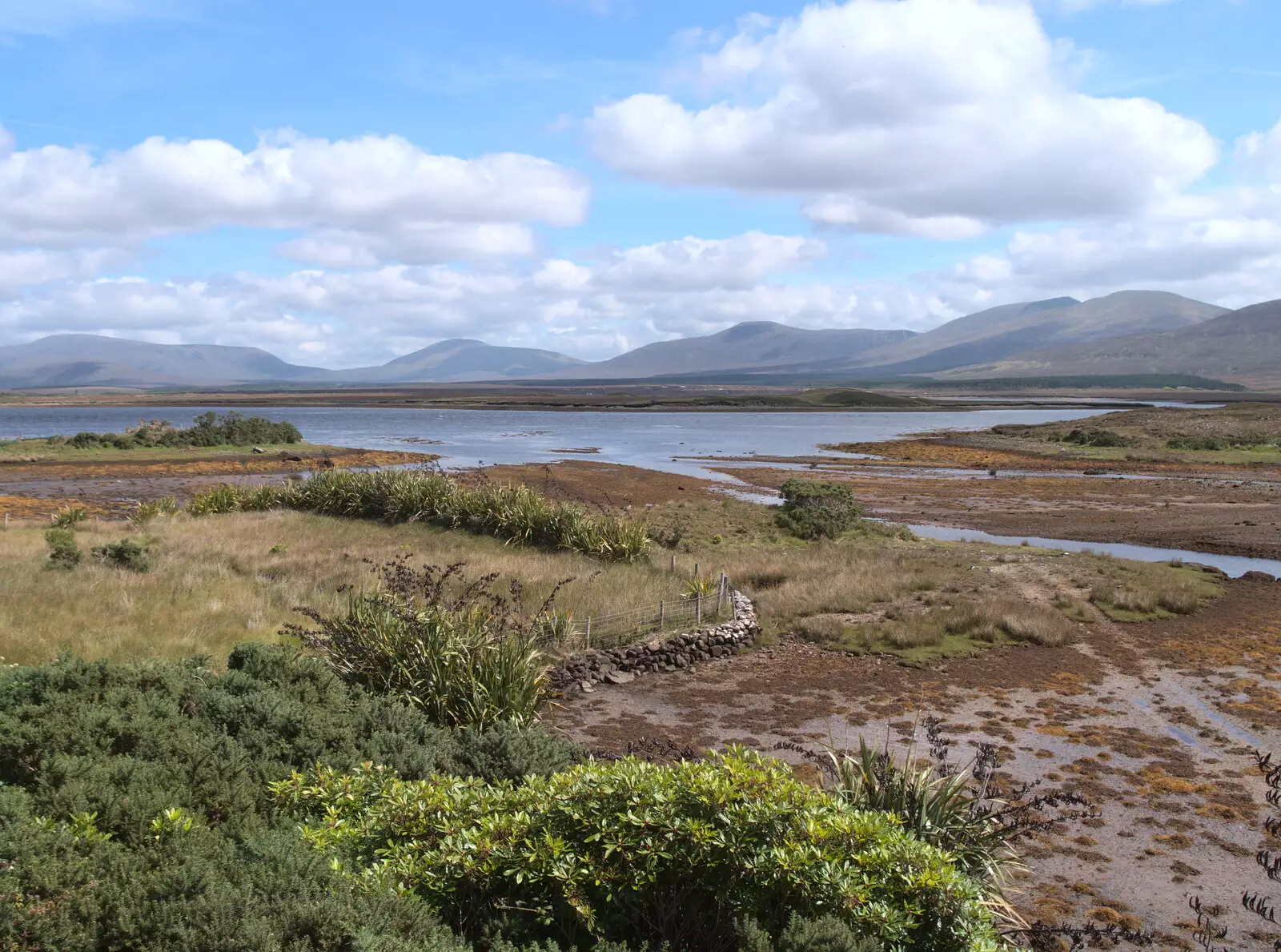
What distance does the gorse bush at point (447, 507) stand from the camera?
22562 millimetres

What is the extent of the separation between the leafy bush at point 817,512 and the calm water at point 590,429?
2212cm

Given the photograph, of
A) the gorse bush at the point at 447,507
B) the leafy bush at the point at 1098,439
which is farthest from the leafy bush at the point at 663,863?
the leafy bush at the point at 1098,439

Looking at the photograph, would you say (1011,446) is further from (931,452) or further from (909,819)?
(909,819)

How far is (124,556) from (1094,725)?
18.5 meters

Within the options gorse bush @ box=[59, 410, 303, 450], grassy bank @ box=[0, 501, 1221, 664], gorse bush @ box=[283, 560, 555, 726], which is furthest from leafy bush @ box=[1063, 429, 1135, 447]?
gorse bush @ box=[283, 560, 555, 726]

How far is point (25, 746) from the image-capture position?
6250 millimetres

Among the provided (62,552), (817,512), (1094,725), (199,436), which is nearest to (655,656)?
(1094,725)

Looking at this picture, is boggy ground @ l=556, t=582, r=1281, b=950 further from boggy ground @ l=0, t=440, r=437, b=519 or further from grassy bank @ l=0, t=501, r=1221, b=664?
boggy ground @ l=0, t=440, r=437, b=519

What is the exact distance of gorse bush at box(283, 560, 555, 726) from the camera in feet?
34.0

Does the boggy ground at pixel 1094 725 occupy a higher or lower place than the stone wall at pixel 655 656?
lower

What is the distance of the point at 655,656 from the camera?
15.0m

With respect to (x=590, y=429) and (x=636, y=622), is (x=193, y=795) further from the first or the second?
(x=590, y=429)

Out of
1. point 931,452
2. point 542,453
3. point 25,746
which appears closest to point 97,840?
point 25,746

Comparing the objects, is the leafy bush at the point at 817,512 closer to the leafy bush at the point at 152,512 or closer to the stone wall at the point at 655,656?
the stone wall at the point at 655,656
